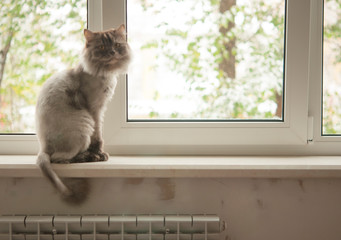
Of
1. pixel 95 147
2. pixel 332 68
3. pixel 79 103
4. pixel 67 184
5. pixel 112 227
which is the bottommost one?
pixel 112 227

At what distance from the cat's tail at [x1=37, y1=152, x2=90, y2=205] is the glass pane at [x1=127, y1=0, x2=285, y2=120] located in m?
0.35

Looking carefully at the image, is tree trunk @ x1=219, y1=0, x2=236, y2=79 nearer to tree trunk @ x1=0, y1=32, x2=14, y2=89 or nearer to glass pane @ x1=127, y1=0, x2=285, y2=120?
glass pane @ x1=127, y1=0, x2=285, y2=120

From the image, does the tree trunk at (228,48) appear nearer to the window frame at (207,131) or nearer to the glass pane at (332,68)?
the window frame at (207,131)

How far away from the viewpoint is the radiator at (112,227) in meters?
1.16

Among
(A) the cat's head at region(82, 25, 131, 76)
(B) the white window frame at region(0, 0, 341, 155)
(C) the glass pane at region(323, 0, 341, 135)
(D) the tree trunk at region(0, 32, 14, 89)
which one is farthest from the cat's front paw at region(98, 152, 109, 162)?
(C) the glass pane at region(323, 0, 341, 135)

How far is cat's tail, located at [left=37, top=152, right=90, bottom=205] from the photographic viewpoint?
1131mm

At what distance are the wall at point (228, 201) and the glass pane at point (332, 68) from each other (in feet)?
0.99

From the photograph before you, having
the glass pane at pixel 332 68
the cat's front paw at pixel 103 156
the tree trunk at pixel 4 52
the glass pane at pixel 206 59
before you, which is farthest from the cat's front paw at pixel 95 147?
the glass pane at pixel 332 68

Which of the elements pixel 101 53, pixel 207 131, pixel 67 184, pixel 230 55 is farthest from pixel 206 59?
pixel 67 184

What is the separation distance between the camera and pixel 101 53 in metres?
1.21

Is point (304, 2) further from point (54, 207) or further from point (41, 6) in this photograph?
point (54, 207)

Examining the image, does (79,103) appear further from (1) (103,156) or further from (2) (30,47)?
(2) (30,47)

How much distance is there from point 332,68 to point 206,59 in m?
0.50

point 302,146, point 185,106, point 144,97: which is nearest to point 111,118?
point 144,97
